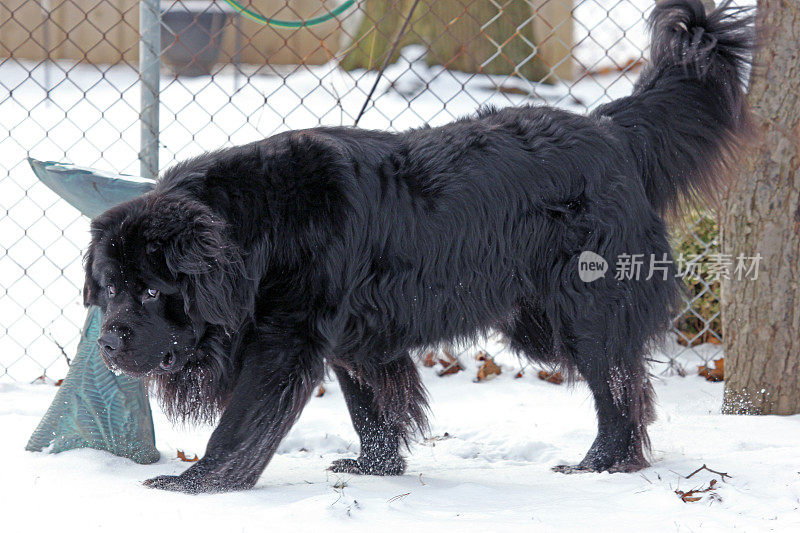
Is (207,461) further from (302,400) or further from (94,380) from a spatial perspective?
(94,380)

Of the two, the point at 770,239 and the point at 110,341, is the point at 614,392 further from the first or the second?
the point at 110,341

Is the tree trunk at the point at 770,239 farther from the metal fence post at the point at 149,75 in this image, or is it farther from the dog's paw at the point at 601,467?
the metal fence post at the point at 149,75

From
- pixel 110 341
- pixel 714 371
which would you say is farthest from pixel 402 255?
pixel 714 371

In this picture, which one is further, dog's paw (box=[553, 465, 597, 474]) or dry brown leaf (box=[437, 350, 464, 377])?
dry brown leaf (box=[437, 350, 464, 377])

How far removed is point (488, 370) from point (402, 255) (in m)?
1.73

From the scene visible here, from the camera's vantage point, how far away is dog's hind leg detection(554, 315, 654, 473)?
2.79 meters

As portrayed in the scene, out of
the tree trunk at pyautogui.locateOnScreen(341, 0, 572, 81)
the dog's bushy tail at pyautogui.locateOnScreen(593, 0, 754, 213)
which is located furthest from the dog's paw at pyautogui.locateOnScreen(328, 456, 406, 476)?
the tree trunk at pyautogui.locateOnScreen(341, 0, 572, 81)

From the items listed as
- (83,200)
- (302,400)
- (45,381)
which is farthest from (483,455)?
(45,381)

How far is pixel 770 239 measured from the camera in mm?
3391

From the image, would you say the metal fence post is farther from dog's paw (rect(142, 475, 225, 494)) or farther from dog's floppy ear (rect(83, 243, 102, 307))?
dog's paw (rect(142, 475, 225, 494))

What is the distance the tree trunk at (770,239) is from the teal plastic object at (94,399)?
2.52 meters

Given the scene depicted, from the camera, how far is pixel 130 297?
2.50 metres

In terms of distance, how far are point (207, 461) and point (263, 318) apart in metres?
0.49

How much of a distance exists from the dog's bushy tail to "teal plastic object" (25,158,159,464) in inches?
74.1
